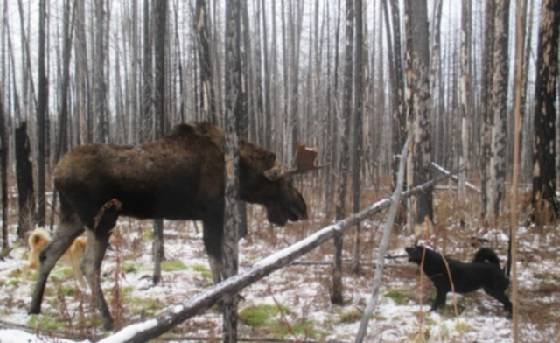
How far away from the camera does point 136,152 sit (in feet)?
15.2

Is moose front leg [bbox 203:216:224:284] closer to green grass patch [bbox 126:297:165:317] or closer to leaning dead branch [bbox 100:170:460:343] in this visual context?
green grass patch [bbox 126:297:165:317]

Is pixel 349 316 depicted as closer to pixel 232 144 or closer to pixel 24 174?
pixel 232 144

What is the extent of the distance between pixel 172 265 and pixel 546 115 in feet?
22.6

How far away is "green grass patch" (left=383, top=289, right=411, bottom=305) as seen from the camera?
510 centimetres

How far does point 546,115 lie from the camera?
27.5 ft

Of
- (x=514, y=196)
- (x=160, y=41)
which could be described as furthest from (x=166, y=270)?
(x=514, y=196)

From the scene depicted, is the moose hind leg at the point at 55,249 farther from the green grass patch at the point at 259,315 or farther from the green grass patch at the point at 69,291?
the green grass patch at the point at 259,315

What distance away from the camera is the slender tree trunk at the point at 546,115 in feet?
26.2

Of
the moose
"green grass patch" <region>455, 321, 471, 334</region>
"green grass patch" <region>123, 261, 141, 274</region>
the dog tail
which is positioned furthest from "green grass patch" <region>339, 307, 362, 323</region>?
"green grass patch" <region>123, 261, 141, 274</region>

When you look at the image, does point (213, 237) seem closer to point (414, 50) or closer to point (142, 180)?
point (142, 180)

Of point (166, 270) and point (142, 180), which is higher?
point (142, 180)

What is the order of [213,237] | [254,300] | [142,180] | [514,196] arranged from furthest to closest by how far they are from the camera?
[254,300] < [213,237] < [142,180] < [514,196]

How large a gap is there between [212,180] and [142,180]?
0.69 metres


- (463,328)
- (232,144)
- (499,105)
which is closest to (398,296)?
(463,328)
